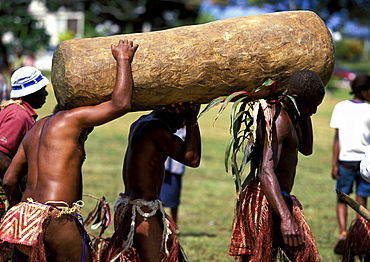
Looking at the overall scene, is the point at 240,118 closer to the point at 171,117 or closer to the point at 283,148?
the point at 283,148

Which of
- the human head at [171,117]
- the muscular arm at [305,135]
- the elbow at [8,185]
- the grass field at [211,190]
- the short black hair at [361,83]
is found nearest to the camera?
the elbow at [8,185]

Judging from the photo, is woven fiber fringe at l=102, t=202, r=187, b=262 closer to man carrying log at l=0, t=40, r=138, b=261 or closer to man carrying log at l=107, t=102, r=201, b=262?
man carrying log at l=107, t=102, r=201, b=262

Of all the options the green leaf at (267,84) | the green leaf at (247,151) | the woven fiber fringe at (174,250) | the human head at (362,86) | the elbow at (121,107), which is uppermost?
the green leaf at (267,84)

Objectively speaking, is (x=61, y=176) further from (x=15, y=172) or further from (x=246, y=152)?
(x=246, y=152)

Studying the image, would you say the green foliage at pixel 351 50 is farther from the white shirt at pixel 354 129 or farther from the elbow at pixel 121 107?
the elbow at pixel 121 107

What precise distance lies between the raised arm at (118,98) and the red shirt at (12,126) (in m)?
0.91

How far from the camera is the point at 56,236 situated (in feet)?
Result: 13.4

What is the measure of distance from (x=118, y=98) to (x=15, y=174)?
101 cm

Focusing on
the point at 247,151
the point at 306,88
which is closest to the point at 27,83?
the point at 247,151

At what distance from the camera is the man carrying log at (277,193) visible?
13.8 ft

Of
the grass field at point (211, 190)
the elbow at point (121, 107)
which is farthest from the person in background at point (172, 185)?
the elbow at point (121, 107)

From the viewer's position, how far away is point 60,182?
4.12 meters

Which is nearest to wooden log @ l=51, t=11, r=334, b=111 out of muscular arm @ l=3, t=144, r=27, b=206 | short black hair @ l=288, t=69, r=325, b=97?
short black hair @ l=288, t=69, r=325, b=97

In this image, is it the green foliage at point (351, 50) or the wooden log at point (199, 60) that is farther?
the green foliage at point (351, 50)
